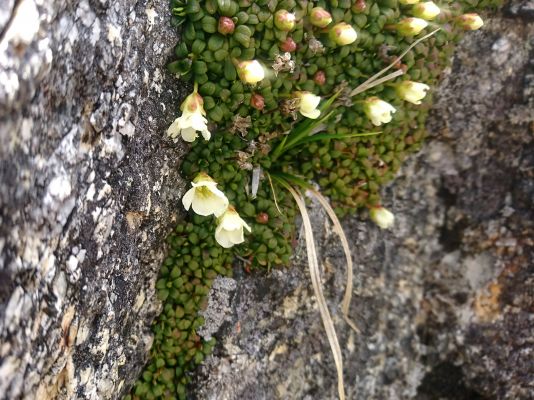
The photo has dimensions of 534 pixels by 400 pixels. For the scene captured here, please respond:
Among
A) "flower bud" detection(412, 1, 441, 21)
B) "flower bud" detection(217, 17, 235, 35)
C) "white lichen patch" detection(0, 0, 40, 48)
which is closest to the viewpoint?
"white lichen patch" detection(0, 0, 40, 48)

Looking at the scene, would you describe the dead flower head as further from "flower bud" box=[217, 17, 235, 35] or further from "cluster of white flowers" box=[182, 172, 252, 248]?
"flower bud" box=[217, 17, 235, 35]

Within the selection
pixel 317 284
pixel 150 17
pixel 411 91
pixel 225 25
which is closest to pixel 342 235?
pixel 317 284

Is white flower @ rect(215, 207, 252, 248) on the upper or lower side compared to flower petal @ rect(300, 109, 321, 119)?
lower

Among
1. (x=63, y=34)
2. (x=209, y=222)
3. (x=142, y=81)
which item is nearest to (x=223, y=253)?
(x=209, y=222)

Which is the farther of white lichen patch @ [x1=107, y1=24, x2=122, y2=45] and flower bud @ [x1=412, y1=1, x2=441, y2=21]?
flower bud @ [x1=412, y1=1, x2=441, y2=21]

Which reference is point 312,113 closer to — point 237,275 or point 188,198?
point 188,198

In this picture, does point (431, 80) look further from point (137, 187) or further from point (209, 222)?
point (137, 187)

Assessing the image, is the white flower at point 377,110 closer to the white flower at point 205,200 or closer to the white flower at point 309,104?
the white flower at point 309,104

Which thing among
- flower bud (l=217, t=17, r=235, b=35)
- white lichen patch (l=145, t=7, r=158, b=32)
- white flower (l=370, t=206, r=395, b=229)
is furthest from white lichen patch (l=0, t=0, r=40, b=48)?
white flower (l=370, t=206, r=395, b=229)
